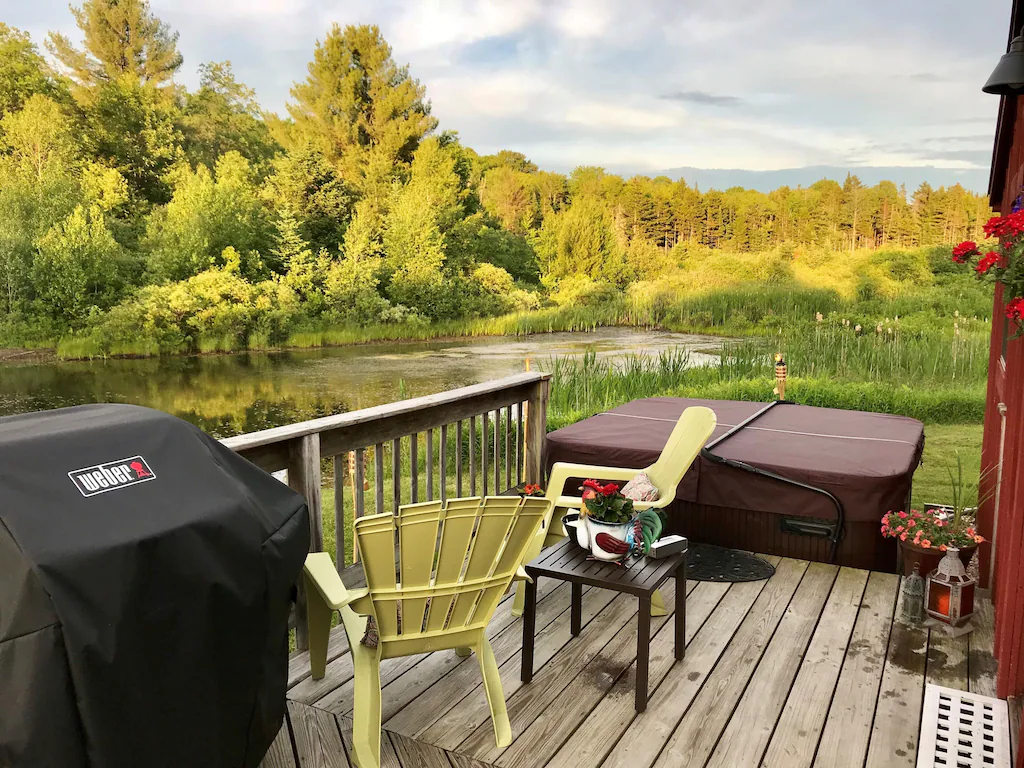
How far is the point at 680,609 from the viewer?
2529 mm

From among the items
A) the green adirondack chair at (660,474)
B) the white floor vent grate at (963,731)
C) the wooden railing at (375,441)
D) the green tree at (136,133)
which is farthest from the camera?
the green tree at (136,133)

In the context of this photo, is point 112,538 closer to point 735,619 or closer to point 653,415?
point 735,619

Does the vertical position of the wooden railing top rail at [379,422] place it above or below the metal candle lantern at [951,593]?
above

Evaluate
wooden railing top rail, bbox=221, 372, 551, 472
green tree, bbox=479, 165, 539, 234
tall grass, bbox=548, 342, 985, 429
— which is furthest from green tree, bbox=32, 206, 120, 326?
wooden railing top rail, bbox=221, 372, 551, 472

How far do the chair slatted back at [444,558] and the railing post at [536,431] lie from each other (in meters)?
1.82

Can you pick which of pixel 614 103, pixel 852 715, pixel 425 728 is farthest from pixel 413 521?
pixel 614 103

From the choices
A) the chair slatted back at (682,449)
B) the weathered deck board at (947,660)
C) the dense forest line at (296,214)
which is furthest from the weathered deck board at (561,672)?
the dense forest line at (296,214)

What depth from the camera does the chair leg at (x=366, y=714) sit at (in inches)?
78.0

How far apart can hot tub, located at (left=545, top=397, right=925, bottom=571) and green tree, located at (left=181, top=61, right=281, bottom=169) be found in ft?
52.8

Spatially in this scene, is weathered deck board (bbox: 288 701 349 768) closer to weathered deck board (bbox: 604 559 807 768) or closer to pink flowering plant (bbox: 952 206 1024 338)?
weathered deck board (bbox: 604 559 807 768)

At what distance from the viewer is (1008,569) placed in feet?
7.38

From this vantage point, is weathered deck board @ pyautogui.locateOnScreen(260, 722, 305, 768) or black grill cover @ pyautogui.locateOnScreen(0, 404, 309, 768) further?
weathered deck board @ pyautogui.locateOnScreen(260, 722, 305, 768)

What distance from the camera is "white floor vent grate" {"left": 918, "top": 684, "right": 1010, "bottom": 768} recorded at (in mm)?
1843

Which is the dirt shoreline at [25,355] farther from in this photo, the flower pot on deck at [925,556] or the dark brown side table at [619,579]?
the flower pot on deck at [925,556]
